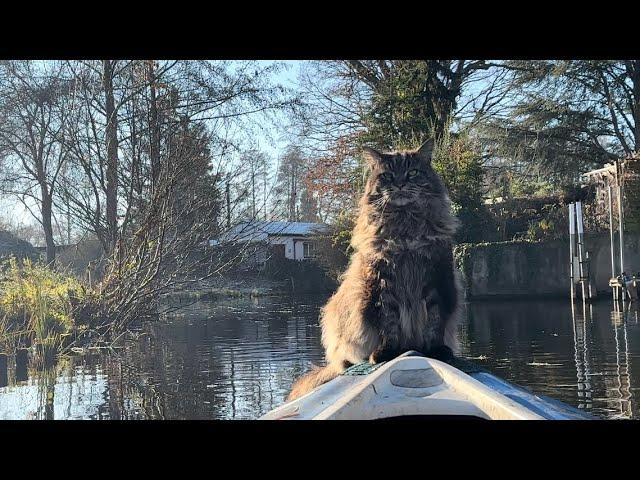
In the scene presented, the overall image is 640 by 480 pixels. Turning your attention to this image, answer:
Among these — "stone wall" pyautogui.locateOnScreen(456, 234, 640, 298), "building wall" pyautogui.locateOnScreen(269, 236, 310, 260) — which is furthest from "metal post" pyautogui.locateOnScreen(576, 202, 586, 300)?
"building wall" pyautogui.locateOnScreen(269, 236, 310, 260)

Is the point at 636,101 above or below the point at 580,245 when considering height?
above

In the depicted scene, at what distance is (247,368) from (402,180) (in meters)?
4.19

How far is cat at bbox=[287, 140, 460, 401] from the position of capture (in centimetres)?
322

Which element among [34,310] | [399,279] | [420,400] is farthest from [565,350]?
[420,400]

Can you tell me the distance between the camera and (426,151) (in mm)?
3631

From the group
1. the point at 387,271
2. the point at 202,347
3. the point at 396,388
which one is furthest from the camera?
the point at 202,347

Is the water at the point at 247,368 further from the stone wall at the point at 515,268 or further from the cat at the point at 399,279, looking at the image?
the stone wall at the point at 515,268

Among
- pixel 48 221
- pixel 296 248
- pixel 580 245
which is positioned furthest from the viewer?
pixel 296 248

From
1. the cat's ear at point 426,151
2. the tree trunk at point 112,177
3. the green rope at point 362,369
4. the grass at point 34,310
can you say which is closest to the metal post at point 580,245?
the tree trunk at point 112,177

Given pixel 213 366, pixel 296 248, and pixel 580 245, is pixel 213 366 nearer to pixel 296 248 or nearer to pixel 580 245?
pixel 580 245
